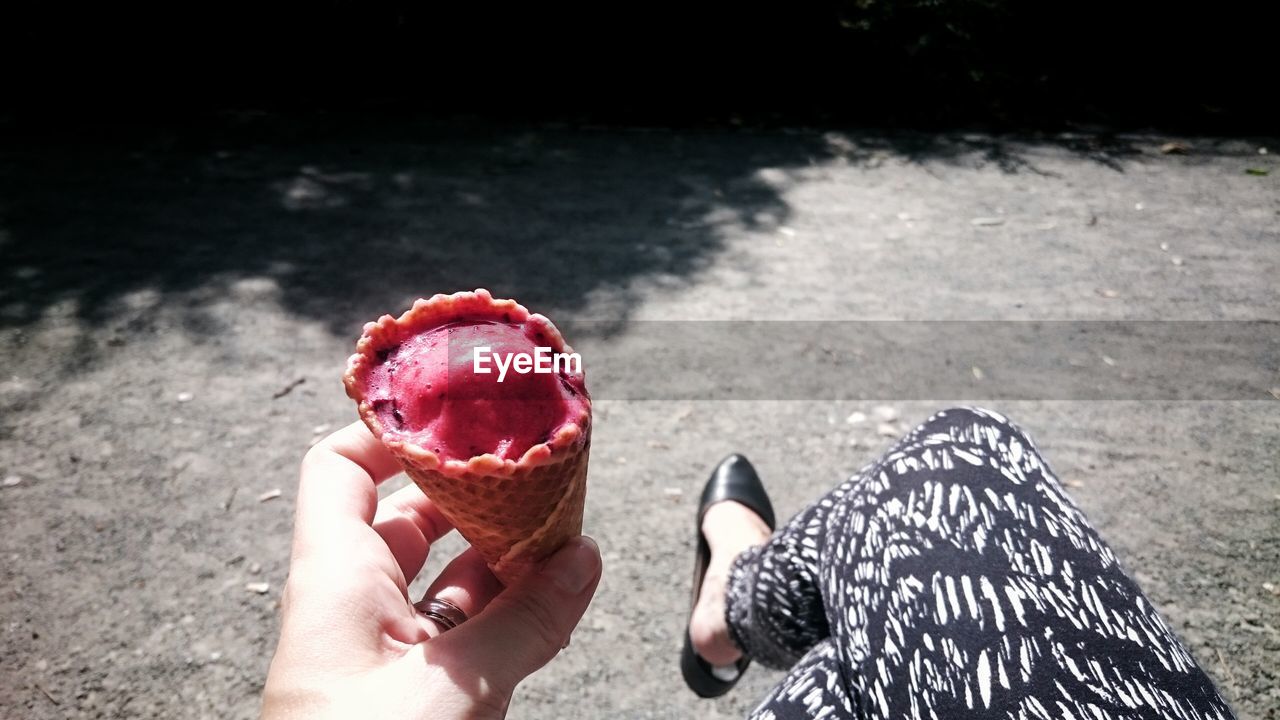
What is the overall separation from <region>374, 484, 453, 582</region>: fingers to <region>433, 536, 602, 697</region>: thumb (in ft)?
1.16

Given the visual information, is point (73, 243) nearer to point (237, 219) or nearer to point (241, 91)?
point (237, 219)

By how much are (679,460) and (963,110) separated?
4.89 m

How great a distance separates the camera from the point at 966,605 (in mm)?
1483

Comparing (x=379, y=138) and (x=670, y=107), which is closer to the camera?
(x=379, y=138)

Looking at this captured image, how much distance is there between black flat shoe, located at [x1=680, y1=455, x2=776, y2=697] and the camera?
7.24ft

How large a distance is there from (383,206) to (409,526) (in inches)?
131

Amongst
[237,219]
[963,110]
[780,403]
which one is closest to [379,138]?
[237,219]

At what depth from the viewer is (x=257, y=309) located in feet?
11.7

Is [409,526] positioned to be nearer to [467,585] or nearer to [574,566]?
[467,585]

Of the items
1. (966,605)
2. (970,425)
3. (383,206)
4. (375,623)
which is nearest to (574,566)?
(375,623)

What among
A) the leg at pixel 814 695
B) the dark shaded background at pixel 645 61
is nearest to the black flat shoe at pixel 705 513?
the leg at pixel 814 695

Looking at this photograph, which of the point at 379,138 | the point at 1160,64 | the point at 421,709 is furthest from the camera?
the point at 1160,64

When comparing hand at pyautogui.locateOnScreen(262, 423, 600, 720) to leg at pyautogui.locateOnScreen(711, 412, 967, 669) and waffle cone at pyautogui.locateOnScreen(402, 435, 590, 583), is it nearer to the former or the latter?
waffle cone at pyautogui.locateOnScreen(402, 435, 590, 583)

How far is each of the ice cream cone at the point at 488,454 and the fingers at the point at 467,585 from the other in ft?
0.66
